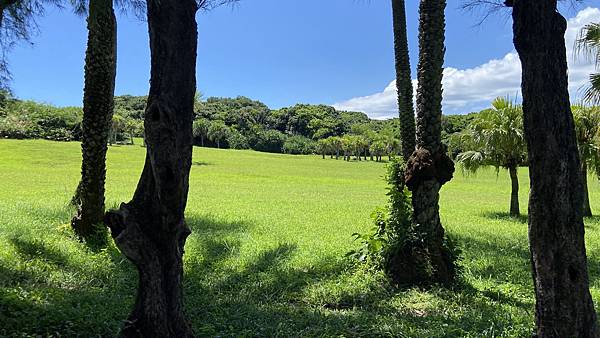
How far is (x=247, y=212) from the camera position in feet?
53.6

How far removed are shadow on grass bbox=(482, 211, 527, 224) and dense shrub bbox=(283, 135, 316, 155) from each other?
78.3m

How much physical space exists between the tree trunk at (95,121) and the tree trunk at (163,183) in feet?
19.7

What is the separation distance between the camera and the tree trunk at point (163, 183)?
14.4 ft

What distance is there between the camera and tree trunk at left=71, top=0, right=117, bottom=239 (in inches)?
388

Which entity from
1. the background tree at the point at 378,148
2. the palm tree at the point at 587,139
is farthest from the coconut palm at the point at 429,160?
the background tree at the point at 378,148

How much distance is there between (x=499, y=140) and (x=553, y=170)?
14865 mm

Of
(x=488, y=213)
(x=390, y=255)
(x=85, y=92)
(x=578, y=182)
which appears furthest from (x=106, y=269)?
(x=488, y=213)

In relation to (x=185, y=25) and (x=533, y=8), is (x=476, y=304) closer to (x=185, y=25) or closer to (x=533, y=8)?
(x=533, y=8)

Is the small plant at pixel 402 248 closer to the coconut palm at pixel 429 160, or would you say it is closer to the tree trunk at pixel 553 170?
the coconut palm at pixel 429 160

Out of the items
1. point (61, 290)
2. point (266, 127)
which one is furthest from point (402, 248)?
point (266, 127)

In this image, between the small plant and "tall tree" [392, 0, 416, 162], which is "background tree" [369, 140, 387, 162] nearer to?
"tall tree" [392, 0, 416, 162]

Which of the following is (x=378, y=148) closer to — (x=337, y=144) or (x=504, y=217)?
(x=337, y=144)

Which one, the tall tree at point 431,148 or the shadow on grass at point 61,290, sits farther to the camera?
the tall tree at point 431,148

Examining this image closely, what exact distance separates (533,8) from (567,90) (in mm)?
733
